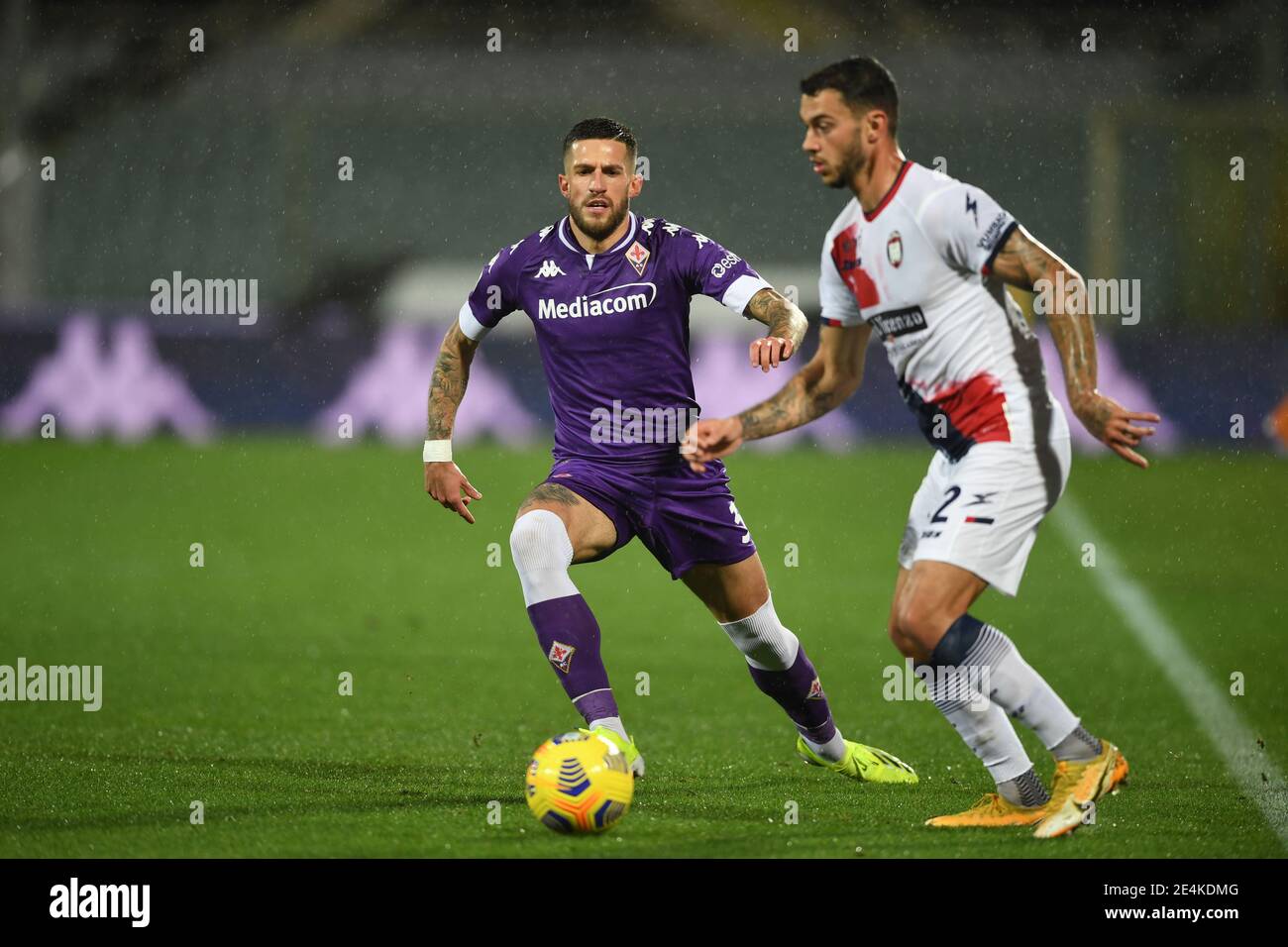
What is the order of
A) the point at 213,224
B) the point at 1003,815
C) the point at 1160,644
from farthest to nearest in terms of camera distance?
the point at 213,224, the point at 1160,644, the point at 1003,815

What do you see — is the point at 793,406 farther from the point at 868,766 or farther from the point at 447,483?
the point at 868,766

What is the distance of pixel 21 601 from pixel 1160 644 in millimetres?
6522

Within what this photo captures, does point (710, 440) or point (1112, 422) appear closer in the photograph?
point (1112, 422)

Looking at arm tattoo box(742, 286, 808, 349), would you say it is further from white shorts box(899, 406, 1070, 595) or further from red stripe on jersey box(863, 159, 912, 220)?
white shorts box(899, 406, 1070, 595)

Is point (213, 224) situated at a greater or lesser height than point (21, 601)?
greater

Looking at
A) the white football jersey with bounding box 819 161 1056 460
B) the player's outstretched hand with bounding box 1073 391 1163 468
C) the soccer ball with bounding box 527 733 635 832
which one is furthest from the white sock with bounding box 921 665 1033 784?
the soccer ball with bounding box 527 733 635 832

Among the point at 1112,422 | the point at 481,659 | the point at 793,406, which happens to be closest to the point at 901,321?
the point at 793,406

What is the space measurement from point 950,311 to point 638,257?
1362mm

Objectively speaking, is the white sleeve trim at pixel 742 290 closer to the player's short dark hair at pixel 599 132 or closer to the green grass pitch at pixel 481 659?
the player's short dark hair at pixel 599 132

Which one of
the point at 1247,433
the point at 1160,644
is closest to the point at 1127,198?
the point at 1247,433

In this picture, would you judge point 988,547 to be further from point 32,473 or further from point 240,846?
point 32,473

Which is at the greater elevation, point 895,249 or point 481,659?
point 895,249

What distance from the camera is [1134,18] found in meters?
25.3

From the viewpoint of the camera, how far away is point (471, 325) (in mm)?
6254
